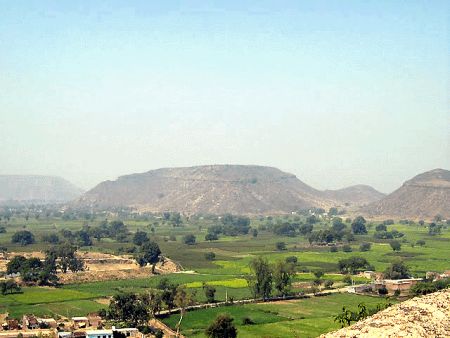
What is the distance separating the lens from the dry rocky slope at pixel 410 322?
967 inches

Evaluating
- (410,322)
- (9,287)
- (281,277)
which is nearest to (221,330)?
(281,277)

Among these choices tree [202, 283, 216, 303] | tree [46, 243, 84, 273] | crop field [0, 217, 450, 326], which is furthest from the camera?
tree [46, 243, 84, 273]

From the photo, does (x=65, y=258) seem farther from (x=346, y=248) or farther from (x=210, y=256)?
(x=346, y=248)

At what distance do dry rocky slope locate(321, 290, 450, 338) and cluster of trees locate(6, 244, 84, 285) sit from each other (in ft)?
248

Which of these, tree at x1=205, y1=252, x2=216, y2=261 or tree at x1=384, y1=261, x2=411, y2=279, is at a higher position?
tree at x1=205, y1=252, x2=216, y2=261

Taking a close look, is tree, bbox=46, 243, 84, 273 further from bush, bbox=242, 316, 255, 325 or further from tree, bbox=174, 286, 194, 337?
bush, bbox=242, 316, 255, 325

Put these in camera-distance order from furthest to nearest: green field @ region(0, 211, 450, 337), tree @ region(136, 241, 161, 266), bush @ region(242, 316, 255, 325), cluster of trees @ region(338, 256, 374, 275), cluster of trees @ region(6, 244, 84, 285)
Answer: tree @ region(136, 241, 161, 266) → cluster of trees @ region(338, 256, 374, 275) → cluster of trees @ region(6, 244, 84, 285) → green field @ region(0, 211, 450, 337) → bush @ region(242, 316, 255, 325)

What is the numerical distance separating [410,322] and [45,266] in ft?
275

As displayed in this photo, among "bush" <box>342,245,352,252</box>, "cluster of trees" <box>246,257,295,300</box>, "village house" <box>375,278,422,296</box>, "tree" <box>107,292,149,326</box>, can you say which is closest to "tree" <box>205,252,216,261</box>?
"bush" <box>342,245,352,252</box>

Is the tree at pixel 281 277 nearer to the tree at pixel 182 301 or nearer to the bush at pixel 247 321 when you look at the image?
the tree at pixel 182 301

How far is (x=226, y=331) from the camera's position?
2200 inches

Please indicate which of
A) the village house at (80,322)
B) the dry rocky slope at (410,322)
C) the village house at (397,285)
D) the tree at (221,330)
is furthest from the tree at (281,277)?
the dry rocky slope at (410,322)

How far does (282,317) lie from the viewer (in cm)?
6769

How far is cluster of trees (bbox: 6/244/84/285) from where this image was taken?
311 ft
